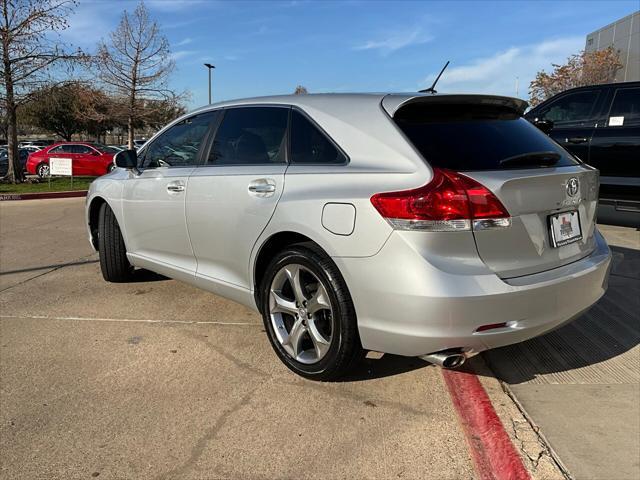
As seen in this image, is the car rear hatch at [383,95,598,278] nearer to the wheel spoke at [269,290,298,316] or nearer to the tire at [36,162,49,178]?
the wheel spoke at [269,290,298,316]

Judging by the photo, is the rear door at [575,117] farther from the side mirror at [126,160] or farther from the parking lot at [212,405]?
the side mirror at [126,160]

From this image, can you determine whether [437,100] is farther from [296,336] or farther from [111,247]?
[111,247]

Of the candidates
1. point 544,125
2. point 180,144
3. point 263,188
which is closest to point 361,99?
point 263,188

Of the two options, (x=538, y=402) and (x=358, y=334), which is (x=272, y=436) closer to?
(x=358, y=334)

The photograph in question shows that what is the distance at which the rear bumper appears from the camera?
8.09 feet

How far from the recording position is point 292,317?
3338mm

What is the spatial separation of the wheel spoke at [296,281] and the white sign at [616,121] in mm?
5682

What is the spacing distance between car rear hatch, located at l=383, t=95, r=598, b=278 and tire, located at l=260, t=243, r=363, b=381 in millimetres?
783

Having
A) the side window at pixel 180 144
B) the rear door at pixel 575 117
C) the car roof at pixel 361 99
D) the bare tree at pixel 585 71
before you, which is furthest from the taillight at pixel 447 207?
the bare tree at pixel 585 71

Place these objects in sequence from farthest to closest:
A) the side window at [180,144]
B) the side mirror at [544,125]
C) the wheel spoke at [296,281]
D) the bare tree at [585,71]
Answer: the bare tree at [585,71] → the side mirror at [544,125] → the side window at [180,144] → the wheel spoke at [296,281]

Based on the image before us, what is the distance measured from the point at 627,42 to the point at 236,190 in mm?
36217

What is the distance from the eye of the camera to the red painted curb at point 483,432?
7.66ft

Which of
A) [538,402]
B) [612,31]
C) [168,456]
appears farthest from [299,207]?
[612,31]

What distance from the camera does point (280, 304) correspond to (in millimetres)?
3232
